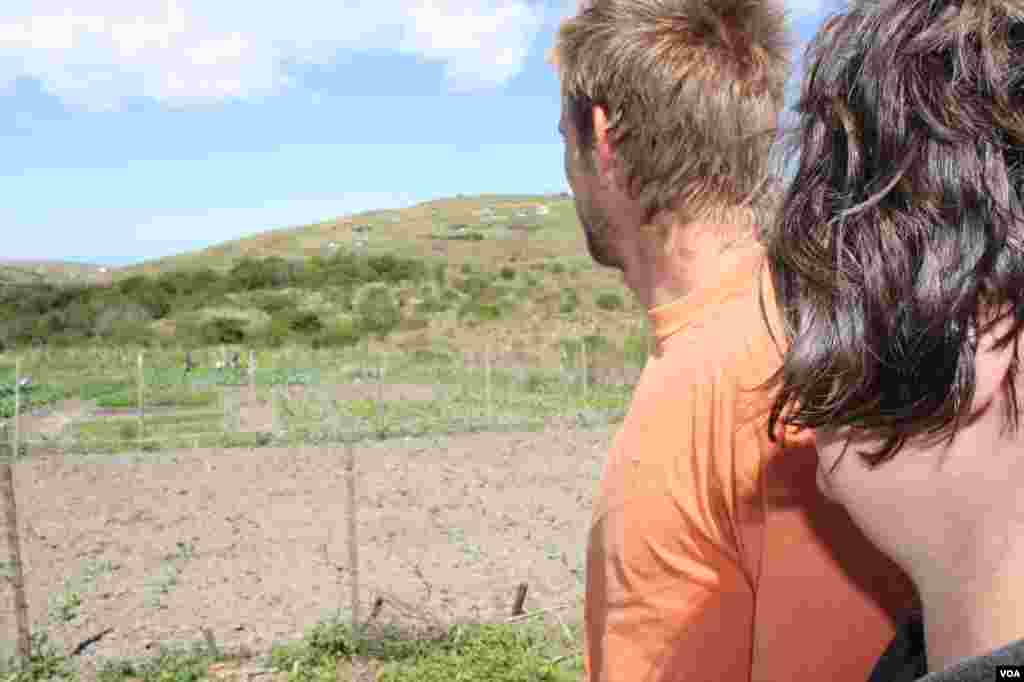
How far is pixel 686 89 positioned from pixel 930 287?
83 cm

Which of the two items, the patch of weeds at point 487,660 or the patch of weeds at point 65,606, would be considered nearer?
the patch of weeds at point 487,660

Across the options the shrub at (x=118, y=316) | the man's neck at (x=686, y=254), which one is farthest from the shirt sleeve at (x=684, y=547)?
the shrub at (x=118, y=316)

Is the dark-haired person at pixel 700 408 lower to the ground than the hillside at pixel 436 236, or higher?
lower

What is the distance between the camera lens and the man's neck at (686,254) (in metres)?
1.38

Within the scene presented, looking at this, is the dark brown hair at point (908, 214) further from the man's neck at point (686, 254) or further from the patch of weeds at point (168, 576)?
the patch of weeds at point (168, 576)

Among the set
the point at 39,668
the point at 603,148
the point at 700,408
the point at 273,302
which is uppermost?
the point at 273,302

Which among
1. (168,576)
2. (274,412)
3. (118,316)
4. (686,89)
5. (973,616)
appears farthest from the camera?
(118,316)

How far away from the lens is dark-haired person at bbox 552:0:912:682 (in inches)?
43.1

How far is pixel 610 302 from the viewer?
39719mm

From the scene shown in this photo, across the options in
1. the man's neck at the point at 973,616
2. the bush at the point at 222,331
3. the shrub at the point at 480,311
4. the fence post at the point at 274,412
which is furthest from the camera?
the shrub at the point at 480,311

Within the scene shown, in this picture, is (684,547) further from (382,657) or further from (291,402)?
(291,402)

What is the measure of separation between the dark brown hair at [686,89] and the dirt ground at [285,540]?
14.4 ft

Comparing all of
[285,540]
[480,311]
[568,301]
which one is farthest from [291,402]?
[568,301]

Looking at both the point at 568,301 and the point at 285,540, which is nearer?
the point at 285,540
